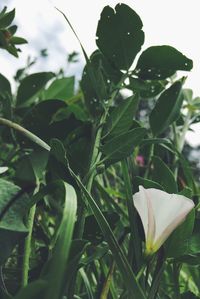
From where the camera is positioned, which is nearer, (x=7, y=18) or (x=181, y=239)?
(x=181, y=239)

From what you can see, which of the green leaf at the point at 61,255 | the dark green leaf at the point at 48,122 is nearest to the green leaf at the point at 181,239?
the green leaf at the point at 61,255

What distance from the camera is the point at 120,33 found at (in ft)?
1.57

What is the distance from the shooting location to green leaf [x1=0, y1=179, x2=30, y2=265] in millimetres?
357

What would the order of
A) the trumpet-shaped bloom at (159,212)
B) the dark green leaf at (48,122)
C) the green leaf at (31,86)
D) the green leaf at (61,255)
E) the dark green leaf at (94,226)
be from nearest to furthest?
1. the green leaf at (61,255)
2. the trumpet-shaped bloom at (159,212)
3. the dark green leaf at (94,226)
4. the dark green leaf at (48,122)
5. the green leaf at (31,86)

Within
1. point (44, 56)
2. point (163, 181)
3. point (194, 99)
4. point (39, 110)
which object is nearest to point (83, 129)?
point (39, 110)

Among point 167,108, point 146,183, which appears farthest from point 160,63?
point 146,183

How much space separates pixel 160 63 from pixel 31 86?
243mm

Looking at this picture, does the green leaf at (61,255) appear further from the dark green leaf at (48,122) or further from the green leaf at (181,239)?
the dark green leaf at (48,122)

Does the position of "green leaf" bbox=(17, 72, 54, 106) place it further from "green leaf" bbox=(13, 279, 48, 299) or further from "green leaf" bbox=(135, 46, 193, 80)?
"green leaf" bbox=(13, 279, 48, 299)

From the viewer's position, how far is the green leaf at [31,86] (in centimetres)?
67

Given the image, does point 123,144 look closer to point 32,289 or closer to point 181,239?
point 181,239

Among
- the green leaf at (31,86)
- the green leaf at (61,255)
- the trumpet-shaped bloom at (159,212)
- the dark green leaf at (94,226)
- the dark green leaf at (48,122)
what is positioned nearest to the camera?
the green leaf at (61,255)

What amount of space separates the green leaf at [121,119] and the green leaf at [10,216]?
0.12 metres

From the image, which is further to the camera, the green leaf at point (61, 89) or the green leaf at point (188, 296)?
the green leaf at point (61, 89)
